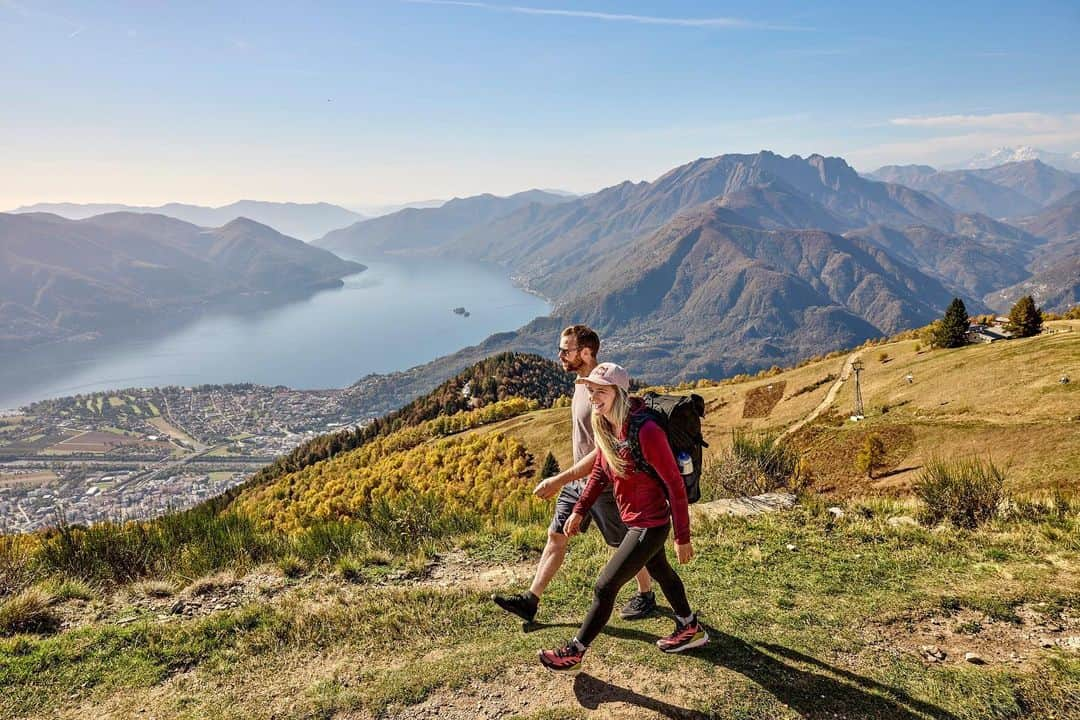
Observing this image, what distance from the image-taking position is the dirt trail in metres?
23.9

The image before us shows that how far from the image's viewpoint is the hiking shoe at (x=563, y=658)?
4.54 meters

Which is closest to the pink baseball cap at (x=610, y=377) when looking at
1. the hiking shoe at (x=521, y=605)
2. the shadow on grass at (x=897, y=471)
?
the hiking shoe at (x=521, y=605)

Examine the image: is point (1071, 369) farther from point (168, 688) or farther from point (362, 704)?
point (168, 688)

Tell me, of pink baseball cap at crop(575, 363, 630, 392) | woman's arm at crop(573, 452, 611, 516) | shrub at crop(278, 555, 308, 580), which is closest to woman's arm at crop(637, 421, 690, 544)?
pink baseball cap at crop(575, 363, 630, 392)

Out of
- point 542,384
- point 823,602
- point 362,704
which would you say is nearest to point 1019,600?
point 823,602

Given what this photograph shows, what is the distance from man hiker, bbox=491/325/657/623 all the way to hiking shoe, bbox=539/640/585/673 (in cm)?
73

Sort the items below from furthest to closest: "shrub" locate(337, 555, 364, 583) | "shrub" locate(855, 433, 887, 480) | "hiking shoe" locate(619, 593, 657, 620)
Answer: "shrub" locate(855, 433, 887, 480) → "shrub" locate(337, 555, 364, 583) → "hiking shoe" locate(619, 593, 657, 620)

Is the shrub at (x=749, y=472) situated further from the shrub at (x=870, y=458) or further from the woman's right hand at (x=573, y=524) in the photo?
the woman's right hand at (x=573, y=524)

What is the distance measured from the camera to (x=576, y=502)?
505cm

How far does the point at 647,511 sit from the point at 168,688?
4501mm

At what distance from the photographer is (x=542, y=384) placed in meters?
78.8

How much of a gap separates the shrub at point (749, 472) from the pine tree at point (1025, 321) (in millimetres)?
25684

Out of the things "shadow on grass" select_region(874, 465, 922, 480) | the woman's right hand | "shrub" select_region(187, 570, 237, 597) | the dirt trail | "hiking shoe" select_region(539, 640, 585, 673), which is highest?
the woman's right hand

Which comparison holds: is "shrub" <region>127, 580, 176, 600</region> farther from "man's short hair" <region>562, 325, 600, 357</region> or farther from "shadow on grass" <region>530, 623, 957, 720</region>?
"man's short hair" <region>562, 325, 600, 357</region>
